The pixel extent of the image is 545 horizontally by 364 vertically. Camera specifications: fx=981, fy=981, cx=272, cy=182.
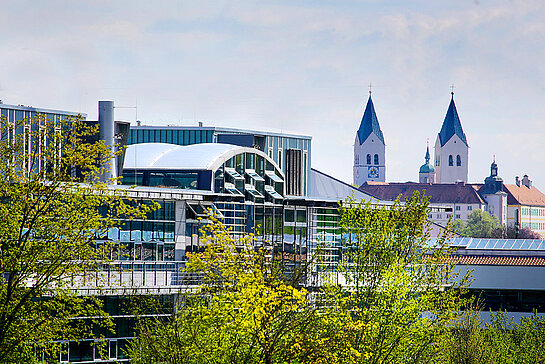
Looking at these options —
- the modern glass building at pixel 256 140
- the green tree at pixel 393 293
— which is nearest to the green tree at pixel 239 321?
the green tree at pixel 393 293

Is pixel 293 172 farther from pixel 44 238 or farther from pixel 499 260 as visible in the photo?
pixel 44 238

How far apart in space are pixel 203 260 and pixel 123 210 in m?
4.01

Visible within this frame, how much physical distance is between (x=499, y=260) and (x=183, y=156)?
24.4 m

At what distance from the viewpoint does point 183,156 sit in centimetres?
5212

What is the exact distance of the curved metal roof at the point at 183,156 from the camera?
1954 inches

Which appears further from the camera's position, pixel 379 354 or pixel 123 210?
pixel 379 354

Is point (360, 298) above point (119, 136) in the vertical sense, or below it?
below

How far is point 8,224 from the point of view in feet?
77.1

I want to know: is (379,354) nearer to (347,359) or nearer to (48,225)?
(347,359)

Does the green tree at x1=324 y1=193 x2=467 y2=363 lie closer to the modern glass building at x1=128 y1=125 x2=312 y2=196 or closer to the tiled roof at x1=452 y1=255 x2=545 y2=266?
the tiled roof at x1=452 y1=255 x2=545 y2=266

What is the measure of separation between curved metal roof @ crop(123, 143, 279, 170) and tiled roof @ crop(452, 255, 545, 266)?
17.8 m

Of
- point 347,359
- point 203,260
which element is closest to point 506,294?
point 347,359

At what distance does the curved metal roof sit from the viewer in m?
49.6

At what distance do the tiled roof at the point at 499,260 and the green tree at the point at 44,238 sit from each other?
40.8m
